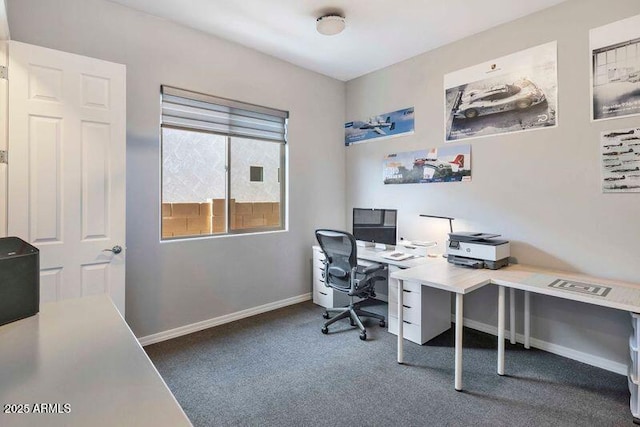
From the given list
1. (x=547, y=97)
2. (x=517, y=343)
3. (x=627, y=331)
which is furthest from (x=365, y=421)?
(x=547, y=97)

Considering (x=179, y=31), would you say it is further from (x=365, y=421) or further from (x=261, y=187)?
(x=365, y=421)

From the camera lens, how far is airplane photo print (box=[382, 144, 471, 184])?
3.21 meters

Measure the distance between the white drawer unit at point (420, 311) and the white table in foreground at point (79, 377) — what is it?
7.46 feet

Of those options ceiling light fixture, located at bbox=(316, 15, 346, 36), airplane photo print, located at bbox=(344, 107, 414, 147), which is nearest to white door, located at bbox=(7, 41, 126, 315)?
ceiling light fixture, located at bbox=(316, 15, 346, 36)

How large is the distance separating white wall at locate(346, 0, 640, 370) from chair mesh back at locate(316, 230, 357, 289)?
1.09m

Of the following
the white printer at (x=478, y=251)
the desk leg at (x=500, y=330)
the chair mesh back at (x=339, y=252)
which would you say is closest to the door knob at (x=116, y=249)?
the chair mesh back at (x=339, y=252)

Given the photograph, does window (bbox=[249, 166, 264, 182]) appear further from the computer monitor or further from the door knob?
the door knob

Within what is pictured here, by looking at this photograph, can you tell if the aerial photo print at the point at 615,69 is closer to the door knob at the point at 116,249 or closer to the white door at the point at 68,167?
the white door at the point at 68,167

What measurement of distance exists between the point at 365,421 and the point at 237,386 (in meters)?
0.91

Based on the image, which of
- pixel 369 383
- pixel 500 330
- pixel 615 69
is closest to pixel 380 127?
pixel 615 69

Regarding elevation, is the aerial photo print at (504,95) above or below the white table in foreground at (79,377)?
above

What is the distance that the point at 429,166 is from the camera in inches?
137

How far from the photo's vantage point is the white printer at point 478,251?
2590 millimetres


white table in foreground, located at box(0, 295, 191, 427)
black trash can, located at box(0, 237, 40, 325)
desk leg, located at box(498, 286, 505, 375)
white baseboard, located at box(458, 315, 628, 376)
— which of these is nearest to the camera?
white table in foreground, located at box(0, 295, 191, 427)
